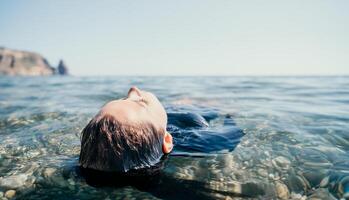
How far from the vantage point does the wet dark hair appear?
2.48 m

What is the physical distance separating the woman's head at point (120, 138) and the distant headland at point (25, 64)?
5838 inches

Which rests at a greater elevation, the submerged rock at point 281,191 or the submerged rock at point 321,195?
the submerged rock at point 321,195

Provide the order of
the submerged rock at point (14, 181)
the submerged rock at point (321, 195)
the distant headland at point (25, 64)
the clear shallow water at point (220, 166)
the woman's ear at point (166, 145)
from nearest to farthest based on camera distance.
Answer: the submerged rock at point (321, 195)
the clear shallow water at point (220, 166)
the submerged rock at point (14, 181)
the woman's ear at point (166, 145)
the distant headland at point (25, 64)

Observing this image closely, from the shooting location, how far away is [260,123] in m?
5.18

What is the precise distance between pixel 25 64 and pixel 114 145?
17206 centimetres

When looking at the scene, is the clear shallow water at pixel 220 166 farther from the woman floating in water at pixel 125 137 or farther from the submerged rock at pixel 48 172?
the woman floating in water at pixel 125 137

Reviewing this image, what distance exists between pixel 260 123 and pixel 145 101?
2.83 m

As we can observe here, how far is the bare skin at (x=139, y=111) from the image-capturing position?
257 cm

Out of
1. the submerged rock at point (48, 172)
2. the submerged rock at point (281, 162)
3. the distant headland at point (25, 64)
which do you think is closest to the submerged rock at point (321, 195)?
the submerged rock at point (281, 162)

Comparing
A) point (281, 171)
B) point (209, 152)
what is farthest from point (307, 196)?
point (209, 152)

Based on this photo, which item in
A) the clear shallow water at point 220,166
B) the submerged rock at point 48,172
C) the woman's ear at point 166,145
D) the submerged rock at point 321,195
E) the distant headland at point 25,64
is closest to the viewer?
the submerged rock at point 321,195

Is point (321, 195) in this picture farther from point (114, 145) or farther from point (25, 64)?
point (25, 64)

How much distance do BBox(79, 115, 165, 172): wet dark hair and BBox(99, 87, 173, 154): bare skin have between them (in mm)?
57

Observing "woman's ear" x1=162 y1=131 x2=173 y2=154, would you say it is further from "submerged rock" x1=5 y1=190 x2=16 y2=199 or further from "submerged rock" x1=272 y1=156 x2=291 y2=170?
"submerged rock" x1=5 y1=190 x2=16 y2=199
